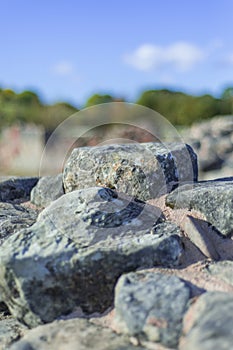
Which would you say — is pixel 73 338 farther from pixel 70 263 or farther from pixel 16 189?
pixel 16 189

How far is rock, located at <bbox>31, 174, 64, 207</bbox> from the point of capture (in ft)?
14.8

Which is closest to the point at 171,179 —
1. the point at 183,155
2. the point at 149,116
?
the point at 183,155

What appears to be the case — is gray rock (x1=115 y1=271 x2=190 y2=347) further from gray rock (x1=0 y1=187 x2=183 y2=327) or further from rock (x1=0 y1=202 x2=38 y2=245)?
rock (x1=0 y1=202 x2=38 y2=245)

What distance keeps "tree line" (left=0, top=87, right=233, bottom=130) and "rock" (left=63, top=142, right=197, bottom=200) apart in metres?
25.3

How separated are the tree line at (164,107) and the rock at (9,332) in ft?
85.6

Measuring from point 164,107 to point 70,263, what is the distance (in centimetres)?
3407

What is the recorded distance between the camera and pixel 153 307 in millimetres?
2262

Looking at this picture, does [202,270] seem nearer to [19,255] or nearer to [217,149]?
[19,255]

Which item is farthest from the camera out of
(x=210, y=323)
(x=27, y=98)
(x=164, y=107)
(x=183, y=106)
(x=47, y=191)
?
(x=27, y=98)

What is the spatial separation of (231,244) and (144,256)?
1.96ft

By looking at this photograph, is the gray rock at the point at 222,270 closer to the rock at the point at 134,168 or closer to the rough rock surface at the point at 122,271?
the rough rock surface at the point at 122,271

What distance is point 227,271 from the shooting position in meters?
2.70

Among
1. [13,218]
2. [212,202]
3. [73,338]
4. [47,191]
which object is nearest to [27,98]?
[47,191]

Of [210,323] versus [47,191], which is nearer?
[210,323]
